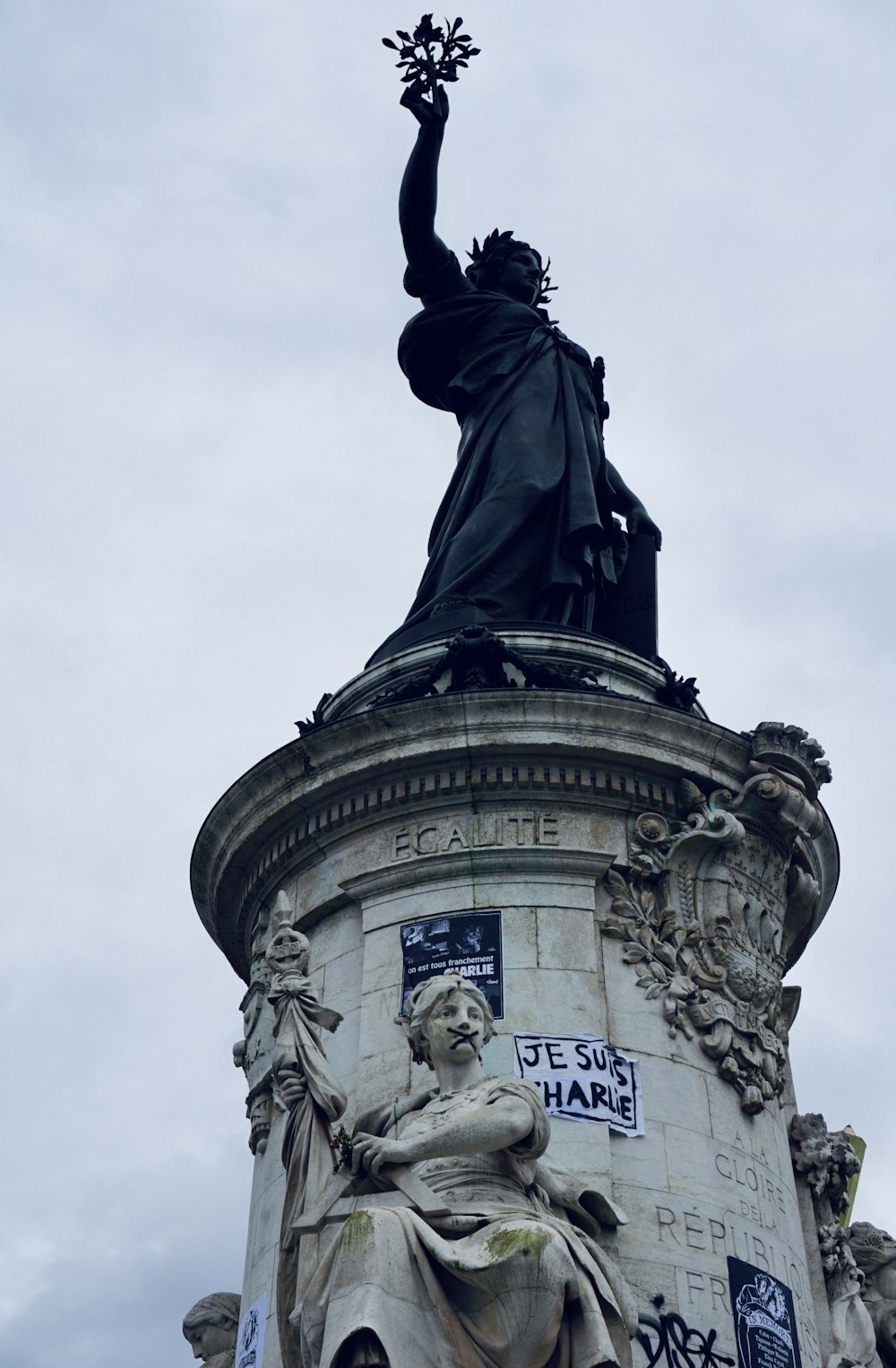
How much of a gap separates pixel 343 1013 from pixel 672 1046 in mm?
2272

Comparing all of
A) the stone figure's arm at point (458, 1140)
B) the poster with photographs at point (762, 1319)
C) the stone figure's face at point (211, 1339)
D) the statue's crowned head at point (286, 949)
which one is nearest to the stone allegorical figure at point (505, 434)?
the statue's crowned head at point (286, 949)

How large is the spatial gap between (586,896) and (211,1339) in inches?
171

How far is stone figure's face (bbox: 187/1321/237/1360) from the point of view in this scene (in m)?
15.0

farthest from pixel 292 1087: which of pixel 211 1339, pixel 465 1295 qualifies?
pixel 211 1339

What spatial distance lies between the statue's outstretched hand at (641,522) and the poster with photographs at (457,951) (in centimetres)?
707

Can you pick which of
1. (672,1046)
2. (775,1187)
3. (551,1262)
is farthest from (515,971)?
(551,1262)

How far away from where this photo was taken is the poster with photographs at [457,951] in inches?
542

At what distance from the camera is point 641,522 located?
20234mm

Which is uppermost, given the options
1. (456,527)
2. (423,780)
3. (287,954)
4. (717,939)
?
(456,527)

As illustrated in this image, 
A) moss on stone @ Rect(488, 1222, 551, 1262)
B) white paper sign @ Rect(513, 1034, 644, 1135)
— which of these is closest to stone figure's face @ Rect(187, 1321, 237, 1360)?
white paper sign @ Rect(513, 1034, 644, 1135)

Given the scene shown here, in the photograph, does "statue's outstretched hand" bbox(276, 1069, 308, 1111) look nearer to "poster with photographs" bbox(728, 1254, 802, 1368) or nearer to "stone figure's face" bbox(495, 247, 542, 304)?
"poster with photographs" bbox(728, 1254, 802, 1368)

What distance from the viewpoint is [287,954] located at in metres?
12.8

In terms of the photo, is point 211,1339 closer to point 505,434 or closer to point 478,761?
point 478,761

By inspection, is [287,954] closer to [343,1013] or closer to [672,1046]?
[343,1013]
